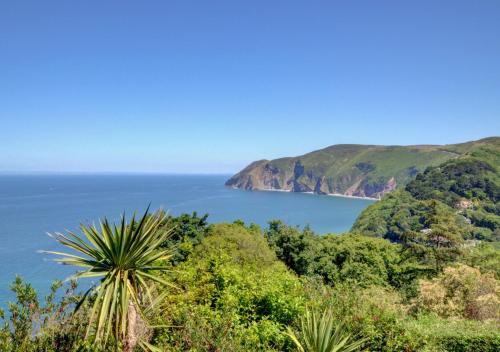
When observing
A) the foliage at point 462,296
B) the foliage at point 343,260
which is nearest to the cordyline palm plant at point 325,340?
the foliage at point 462,296

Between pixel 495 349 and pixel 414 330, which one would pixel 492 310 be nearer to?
pixel 495 349

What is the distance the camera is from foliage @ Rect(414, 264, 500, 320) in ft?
48.9

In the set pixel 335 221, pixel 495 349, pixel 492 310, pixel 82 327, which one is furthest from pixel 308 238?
pixel 335 221

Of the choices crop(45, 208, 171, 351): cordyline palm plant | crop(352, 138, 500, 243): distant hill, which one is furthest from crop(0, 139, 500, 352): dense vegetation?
crop(352, 138, 500, 243): distant hill

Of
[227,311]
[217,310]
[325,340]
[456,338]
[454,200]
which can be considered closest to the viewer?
[325,340]

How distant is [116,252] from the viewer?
271 inches

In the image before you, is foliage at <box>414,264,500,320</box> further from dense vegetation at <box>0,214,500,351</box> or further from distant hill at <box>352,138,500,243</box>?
distant hill at <box>352,138,500,243</box>

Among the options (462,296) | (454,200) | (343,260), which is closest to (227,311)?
(462,296)

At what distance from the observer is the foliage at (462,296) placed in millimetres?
14900

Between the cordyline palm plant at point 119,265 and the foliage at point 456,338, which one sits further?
the foliage at point 456,338

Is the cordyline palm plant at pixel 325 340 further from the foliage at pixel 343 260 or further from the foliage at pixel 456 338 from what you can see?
the foliage at pixel 343 260

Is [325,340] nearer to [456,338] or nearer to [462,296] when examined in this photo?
[456,338]

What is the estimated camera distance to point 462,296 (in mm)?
16531

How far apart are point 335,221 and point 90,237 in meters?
118
